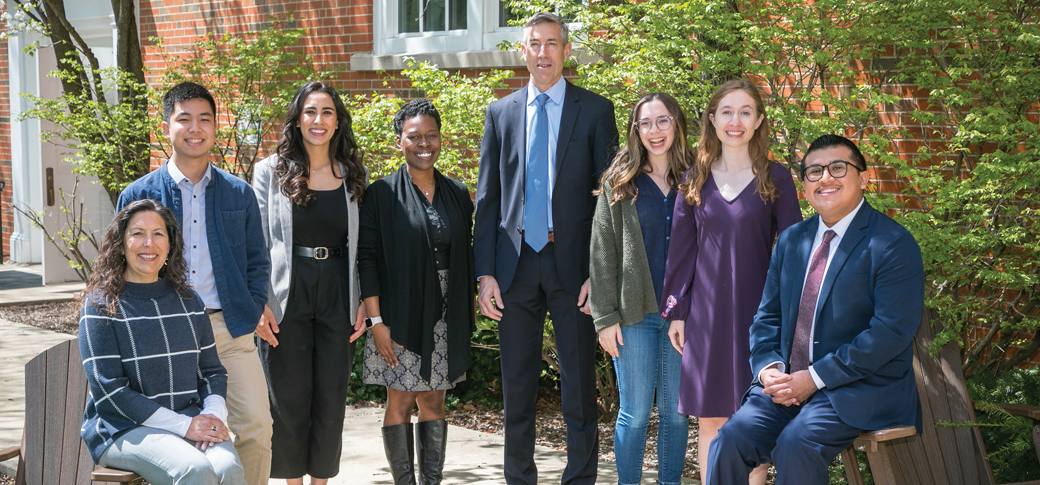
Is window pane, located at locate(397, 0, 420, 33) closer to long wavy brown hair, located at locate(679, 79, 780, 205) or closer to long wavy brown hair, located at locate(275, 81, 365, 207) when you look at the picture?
long wavy brown hair, located at locate(275, 81, 365, 207)

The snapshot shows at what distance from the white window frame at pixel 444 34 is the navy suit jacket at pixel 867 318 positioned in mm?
4165

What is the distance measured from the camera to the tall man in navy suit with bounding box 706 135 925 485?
318 centimetres

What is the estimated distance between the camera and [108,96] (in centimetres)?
1145

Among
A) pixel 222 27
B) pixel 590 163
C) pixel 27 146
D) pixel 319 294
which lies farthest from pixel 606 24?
pixel 27 146

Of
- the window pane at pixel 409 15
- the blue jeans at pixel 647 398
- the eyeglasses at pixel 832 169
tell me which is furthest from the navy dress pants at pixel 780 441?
the window pane at pixel 409 15

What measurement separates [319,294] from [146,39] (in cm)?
743

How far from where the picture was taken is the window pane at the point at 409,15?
25.9 feet

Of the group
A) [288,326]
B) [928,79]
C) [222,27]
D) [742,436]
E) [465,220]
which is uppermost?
[222,27]

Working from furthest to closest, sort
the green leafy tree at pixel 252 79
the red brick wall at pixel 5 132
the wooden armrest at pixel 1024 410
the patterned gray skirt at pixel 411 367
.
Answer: the red brick wall at pixel 5 132, the green leafy tree at pixel 252 79, the patterned gray skirt at pixel 411 367, the wooden armrest at pixel 1024 410

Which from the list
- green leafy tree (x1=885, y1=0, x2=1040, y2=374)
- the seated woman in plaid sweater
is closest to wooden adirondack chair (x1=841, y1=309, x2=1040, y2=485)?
green leafy tree (x1=885, y1=0, x2=1040, y2=374)

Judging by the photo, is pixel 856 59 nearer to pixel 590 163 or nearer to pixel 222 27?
pixel 590 163

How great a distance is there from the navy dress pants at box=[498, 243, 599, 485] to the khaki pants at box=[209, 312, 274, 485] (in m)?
1.06

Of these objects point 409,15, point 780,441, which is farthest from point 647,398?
point 409,15

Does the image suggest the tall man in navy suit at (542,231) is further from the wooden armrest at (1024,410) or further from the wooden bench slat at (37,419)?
the wooden bench slat at (37,419)
